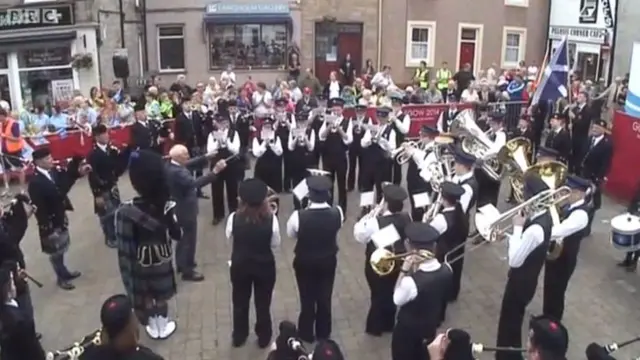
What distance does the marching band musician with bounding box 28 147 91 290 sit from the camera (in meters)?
7.84

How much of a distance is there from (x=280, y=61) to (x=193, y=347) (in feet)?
59.8

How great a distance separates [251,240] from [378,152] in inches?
194

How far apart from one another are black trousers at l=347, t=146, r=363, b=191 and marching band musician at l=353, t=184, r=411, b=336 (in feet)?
14.3

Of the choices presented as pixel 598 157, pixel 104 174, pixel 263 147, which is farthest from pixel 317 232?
pixel 598 157

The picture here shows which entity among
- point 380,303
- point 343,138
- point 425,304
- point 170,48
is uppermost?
point 170,48

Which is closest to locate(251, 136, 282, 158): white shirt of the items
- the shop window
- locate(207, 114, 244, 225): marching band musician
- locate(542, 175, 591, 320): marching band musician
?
locate(207, 114, 244, 225): marching band musician

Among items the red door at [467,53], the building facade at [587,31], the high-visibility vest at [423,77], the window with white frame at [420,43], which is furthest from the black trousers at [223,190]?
the red door at [467,53]

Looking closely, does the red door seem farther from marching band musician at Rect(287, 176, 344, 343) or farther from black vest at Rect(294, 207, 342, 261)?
black vest at Rect(294, 207, 342, 261)

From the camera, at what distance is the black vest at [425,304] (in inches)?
212

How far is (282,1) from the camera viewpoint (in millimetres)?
23469

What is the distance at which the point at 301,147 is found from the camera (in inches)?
444

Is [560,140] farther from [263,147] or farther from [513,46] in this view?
[513,46]

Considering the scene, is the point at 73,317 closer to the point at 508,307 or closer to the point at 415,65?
the point at 508,307

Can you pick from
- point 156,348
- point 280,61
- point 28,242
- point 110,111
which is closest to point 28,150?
point 110,111
